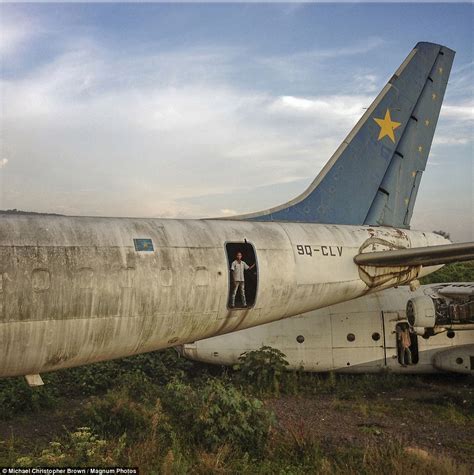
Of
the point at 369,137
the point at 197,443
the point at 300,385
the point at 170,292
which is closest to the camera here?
the point at 170,292

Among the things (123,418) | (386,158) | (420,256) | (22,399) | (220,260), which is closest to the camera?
(220,260)

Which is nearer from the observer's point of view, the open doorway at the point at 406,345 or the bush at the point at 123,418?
the bush at the point at 123,418

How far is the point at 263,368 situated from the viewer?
53.2ft

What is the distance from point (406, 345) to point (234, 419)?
8401 mm

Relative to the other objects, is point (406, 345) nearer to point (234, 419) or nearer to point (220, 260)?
point (234, 419)

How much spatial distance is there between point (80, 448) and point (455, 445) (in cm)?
835

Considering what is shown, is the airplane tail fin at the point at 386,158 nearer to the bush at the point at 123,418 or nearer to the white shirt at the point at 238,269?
the white shirt at the point at 238,269

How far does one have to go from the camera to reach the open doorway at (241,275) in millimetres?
10477

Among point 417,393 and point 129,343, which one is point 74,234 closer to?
point 129,343

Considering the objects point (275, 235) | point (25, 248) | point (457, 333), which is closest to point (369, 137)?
point (275, 235)

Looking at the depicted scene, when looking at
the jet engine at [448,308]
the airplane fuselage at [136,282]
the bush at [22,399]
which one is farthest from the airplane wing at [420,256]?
the bush at [22,399]

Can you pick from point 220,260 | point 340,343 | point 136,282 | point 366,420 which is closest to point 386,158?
point 340,343

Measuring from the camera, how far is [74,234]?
8875 mm

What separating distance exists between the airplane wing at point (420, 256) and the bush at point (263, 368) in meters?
5.35
